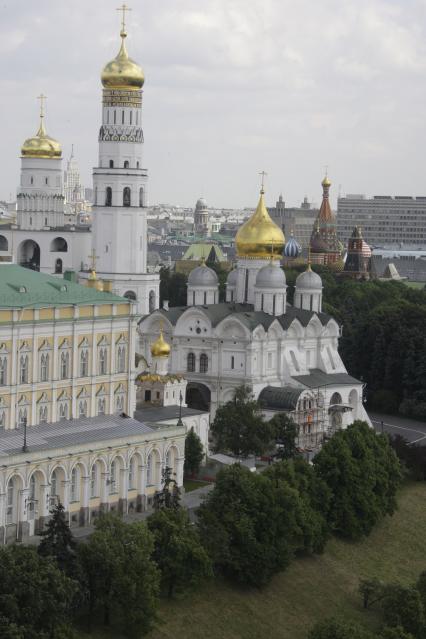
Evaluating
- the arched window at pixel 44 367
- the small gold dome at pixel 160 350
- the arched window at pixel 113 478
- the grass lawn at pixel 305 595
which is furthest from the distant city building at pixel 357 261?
the arched window at pixel 113 478

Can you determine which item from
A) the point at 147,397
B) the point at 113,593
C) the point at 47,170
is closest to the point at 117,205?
the point at 47,170

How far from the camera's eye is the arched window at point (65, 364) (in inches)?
2201

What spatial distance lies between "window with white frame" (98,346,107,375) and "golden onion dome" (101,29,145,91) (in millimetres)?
25886

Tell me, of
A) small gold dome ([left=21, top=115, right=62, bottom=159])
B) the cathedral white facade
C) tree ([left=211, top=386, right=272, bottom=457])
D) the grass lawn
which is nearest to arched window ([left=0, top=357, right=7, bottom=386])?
the grass lawn

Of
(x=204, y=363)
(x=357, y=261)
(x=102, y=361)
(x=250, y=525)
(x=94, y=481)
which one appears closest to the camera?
Result: (x=250, y=525)

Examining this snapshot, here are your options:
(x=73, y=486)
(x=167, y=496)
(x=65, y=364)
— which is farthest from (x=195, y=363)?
Answer: (x=167, y=496)

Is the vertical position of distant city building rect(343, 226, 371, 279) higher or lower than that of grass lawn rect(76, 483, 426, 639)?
higher

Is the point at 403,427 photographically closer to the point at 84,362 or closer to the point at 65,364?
the point at 84,362

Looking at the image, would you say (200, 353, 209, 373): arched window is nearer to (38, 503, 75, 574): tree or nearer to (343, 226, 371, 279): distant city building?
(38, 503, 75, 574): tree

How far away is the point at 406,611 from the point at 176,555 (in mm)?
7162

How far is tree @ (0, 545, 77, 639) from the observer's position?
138ft

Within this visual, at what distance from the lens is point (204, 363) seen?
7344cm

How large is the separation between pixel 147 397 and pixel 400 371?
22.7 m

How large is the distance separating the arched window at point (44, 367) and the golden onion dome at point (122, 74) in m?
28.3
